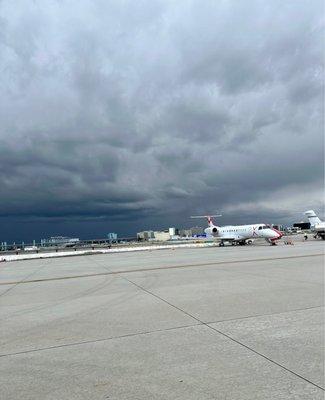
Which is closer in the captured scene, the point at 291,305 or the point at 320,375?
the point at 320,375

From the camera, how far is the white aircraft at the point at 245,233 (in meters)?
52.7

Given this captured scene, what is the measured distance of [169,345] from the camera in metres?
7.01

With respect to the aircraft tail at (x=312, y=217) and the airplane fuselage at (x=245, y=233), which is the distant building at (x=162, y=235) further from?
the airplane fuselage at (x=245, y=233)

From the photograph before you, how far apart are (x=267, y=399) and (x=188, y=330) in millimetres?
3352

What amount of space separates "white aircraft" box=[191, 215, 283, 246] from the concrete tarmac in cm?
4022

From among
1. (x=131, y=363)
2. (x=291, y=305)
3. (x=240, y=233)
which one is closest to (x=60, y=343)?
(x=131, y=363)

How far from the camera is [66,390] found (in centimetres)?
521

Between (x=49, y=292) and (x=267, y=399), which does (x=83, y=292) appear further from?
(x=267, y=399)

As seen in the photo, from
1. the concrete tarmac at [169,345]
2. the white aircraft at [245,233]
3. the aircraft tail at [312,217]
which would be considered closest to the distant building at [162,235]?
the aircraft tail at [312,217]

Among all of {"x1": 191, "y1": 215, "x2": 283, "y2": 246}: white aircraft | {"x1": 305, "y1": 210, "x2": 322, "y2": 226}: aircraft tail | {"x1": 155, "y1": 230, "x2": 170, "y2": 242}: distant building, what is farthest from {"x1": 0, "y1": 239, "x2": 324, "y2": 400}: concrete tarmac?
{"x1": 155, "y1": 230, "x2": 170, "y2": 242}: distant building

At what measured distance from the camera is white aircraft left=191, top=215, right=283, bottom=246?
52700 millimetres

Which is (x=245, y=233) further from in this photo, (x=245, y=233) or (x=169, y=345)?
(x=169, y=345)

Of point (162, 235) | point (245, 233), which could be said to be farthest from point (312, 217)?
point (162, 235)

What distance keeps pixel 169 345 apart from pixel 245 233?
172 feet
